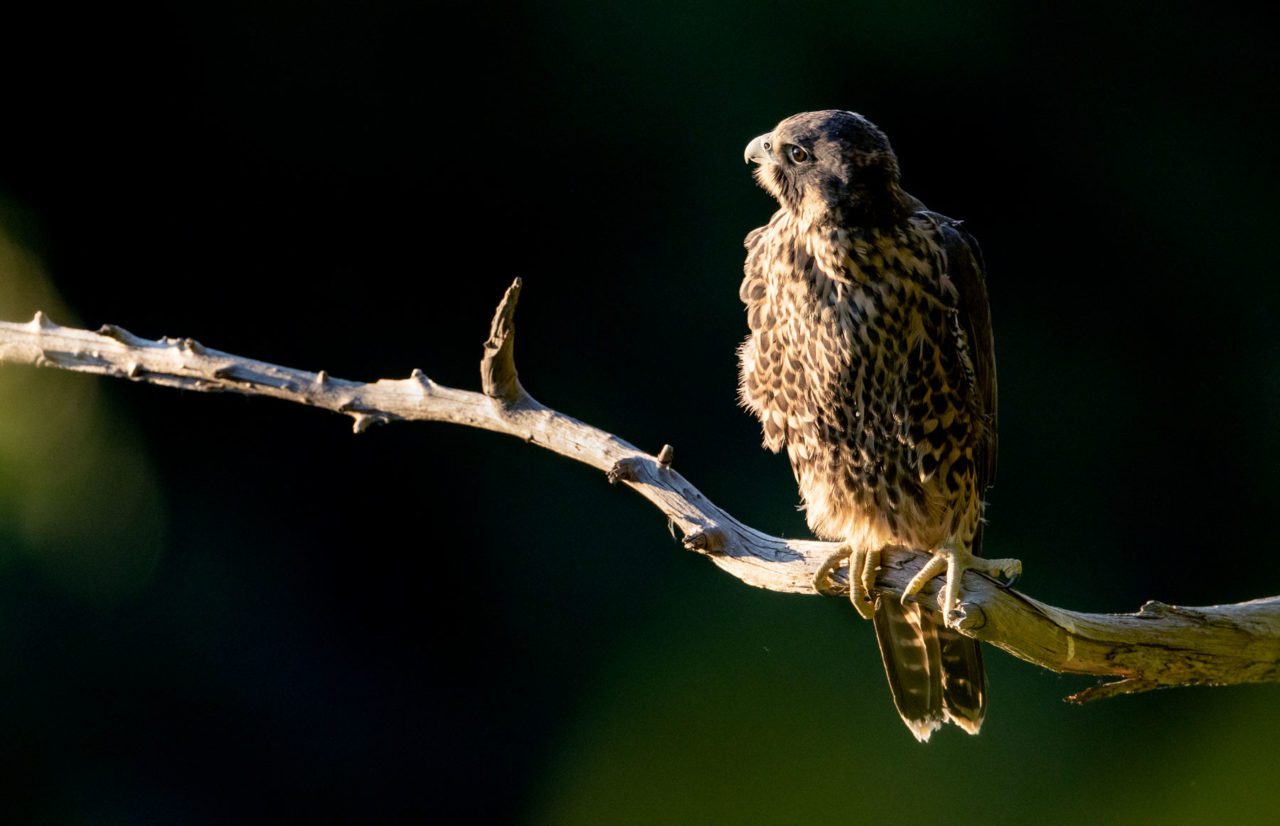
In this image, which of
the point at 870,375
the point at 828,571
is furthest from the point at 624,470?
the point at 870,375

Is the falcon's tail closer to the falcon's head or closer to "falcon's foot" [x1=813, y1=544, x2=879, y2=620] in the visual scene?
"falcon's foot" [x1=813, y1=544, x2=879, y2=620]

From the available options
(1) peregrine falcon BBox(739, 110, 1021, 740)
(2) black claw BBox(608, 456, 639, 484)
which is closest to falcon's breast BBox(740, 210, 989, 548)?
(1) peregrine falcon BBox(739, 110, 1021, 740)

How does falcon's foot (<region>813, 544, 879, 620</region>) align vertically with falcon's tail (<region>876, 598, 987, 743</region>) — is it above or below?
above

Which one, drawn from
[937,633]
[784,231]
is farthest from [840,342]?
[937,633]

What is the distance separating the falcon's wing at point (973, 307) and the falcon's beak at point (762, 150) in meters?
0.32

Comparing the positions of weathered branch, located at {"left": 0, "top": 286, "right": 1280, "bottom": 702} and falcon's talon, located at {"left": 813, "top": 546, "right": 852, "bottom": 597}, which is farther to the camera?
falcon's talon, located at {"left": 813, "top": 546, "right": 852, "bottom": 597}

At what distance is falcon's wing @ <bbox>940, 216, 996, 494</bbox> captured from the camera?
6.89 ft

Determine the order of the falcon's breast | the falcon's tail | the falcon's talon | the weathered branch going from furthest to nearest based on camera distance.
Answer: the falcon's tail < the falcon's breast < the falcon's talon < the weathered branch

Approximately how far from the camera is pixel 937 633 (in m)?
2.26

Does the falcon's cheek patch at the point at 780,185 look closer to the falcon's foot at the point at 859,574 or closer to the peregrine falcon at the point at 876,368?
the peregrine falcon at the point at 876,368

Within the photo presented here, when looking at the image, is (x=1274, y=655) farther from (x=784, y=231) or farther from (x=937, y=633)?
(x=784, y=231)

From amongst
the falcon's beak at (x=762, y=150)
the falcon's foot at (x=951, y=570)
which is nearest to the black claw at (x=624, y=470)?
the falcon's foot at (x=951, y=570)

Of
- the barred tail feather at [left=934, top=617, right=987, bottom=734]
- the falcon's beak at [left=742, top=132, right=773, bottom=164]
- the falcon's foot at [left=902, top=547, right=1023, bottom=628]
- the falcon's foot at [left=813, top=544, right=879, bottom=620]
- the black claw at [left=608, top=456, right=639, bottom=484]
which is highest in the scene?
the falcon's beak at [left=742, top=132, right=773, bottom=164]

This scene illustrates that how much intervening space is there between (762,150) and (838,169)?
0.17 m
